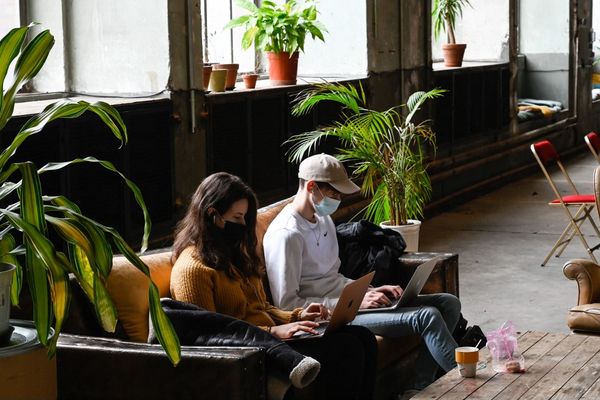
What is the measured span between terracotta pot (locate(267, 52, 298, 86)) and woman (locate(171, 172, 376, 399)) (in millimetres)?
4008

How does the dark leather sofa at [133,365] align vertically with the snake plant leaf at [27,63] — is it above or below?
below

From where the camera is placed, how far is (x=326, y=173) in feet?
16.5

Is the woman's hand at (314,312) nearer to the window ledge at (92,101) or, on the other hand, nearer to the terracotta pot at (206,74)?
the window ledge at (92,101)

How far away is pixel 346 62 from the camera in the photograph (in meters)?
9.36

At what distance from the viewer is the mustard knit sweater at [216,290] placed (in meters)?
4.27

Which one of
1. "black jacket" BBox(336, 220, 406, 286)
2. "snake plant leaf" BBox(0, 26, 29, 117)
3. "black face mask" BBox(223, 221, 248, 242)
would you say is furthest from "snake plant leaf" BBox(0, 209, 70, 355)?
"black jacket" BBox(336, 220, 406, 286)

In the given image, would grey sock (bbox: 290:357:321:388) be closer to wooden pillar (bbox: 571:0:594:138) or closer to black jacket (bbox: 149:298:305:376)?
black jacket (bbox: 149:298:305:376)

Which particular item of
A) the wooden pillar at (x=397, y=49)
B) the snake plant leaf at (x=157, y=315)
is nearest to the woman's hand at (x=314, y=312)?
the snake plant leaf at (x=157, y=315)

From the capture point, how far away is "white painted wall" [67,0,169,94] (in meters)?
6.70

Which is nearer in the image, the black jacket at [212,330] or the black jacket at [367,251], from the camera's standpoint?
the black jacket at [212,330]

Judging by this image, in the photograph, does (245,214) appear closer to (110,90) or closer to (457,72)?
(110,90)

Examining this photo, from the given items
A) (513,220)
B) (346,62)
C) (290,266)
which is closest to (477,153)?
(513,220)

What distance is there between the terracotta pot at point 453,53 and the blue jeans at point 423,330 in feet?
23.4

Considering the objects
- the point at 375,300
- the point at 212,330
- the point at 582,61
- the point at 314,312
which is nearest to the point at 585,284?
the point at 375,300
